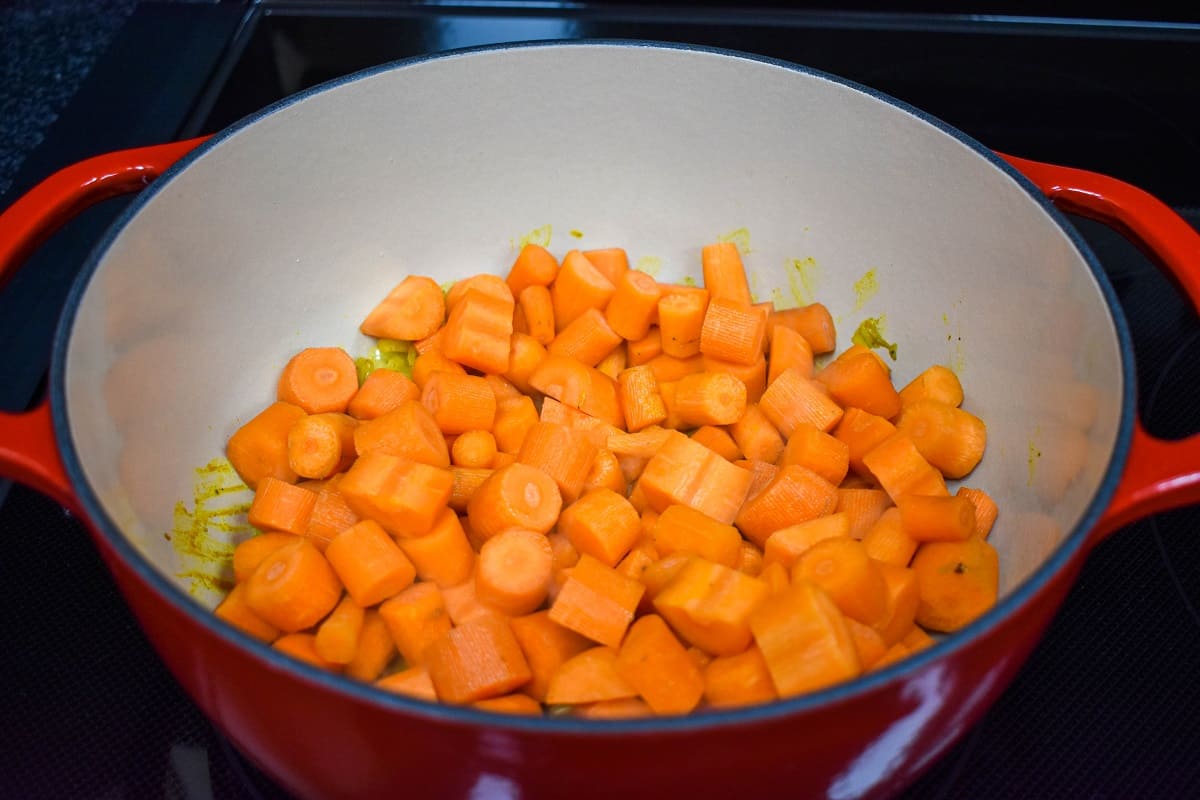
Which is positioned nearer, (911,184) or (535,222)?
(911,184)

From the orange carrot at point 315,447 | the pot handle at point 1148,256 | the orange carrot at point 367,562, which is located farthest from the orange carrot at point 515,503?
the pot handle at point 1148,256

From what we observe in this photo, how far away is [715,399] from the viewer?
57.1 inches

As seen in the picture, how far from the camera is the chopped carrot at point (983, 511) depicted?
1307 millimetres

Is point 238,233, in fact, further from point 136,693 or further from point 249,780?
point 249,780

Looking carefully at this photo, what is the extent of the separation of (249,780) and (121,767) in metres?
0.14

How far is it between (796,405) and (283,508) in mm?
695

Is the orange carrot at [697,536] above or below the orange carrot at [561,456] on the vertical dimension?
above

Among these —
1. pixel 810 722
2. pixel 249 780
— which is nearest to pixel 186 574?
pixel 249 780

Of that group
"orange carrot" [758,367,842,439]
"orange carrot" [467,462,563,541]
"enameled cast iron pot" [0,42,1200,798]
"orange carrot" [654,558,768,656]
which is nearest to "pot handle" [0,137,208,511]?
"enameled cast iron pot" [0,42,1200,798]

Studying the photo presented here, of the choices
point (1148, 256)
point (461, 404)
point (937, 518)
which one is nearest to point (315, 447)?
point (461, 404)

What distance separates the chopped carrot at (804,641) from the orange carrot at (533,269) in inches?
29.2

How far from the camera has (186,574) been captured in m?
1.29

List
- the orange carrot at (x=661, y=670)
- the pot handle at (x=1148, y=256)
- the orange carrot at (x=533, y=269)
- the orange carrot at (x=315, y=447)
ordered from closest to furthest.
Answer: the pot handle at (x=1148, y=256)
the orange carrot at (x=661, y=670)
the orange carrot at (x=315, y=447)
the orange carrot at (x=533, y=269)

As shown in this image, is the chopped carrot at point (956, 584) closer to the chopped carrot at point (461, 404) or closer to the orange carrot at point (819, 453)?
the orange carrot at point (819, 453)
